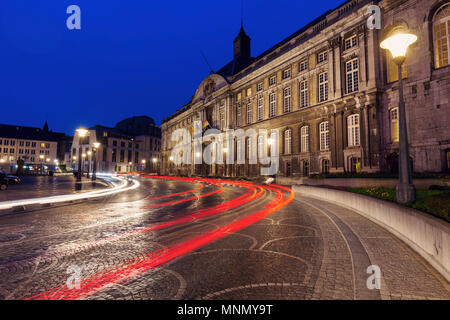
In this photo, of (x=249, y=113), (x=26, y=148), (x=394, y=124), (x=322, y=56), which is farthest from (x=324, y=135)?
(x=26, y=148)

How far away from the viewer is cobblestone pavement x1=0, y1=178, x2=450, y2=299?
361 cm

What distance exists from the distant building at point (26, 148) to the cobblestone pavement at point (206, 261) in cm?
9590

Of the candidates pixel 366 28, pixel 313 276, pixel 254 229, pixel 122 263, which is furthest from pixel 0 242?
pixel 366 28

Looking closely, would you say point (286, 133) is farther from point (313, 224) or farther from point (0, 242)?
point (0, 242)

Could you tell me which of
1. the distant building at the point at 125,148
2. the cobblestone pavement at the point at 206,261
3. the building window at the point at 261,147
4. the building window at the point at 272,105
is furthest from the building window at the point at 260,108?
the distant building at the point at 125,148

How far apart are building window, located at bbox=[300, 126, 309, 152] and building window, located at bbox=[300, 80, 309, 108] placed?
3.34 m

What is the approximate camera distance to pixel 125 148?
3922 inches

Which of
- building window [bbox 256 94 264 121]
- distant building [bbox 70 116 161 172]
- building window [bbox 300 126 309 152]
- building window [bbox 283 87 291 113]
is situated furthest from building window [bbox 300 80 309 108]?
distant building [bbox 70 116 161 172]

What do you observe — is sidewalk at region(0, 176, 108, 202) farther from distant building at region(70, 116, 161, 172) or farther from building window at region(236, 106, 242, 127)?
distant building at region(70, 116, 161, 172)

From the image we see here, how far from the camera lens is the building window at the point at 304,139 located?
33.3 meters

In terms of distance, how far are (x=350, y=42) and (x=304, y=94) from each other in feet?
26.8

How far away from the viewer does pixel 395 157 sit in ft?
78.8
